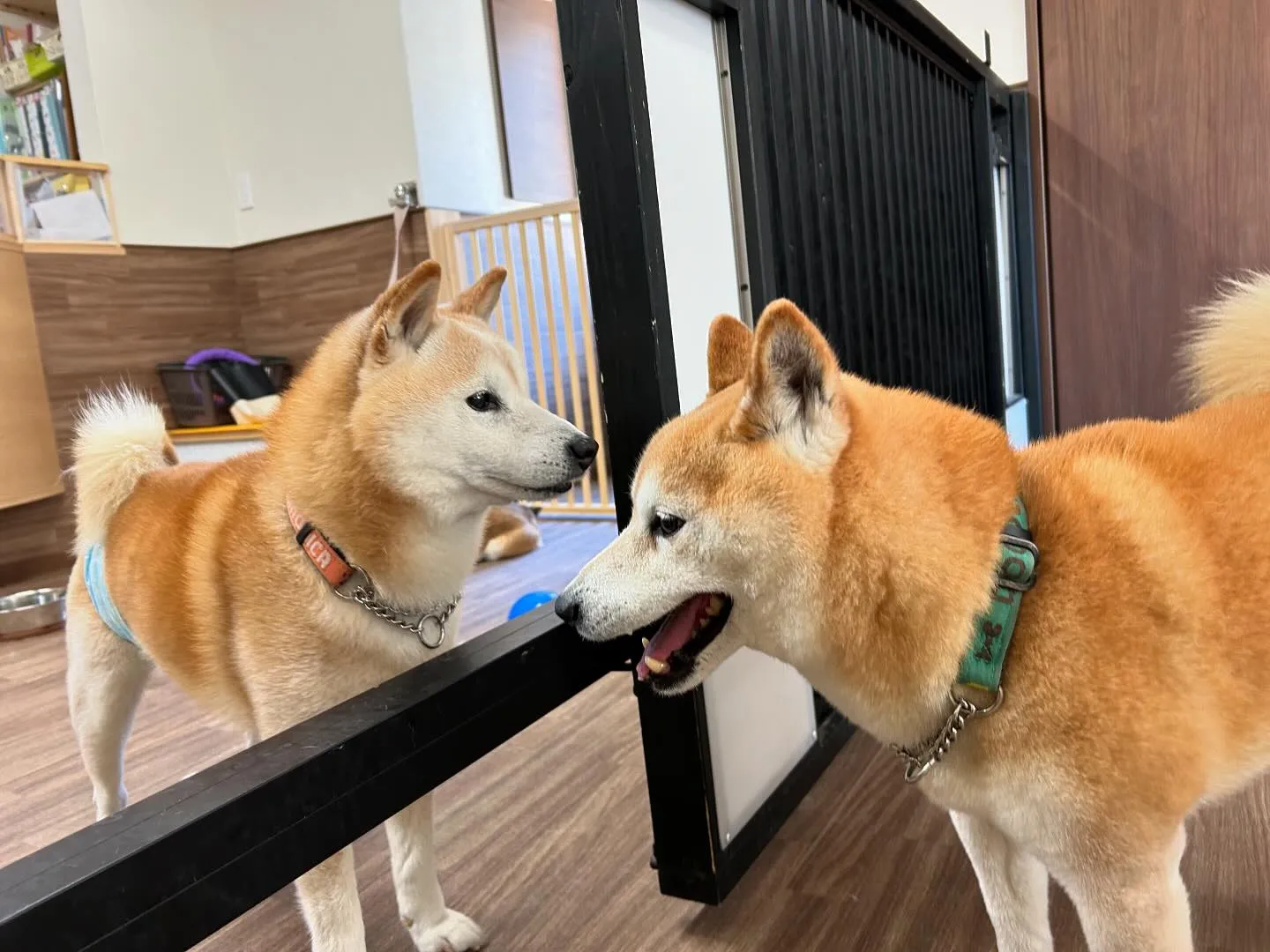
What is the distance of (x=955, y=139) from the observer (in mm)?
2426

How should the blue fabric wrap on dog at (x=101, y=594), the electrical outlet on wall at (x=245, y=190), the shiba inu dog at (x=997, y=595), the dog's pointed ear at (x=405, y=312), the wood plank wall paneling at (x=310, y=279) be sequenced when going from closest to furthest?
the shiba inu dog at (x=997, y=595) → the dog's pointed ear at (x=405, y=312) → the blue fabric wrap on dog at (x=101, y=594) → the wood plank wall paneling at (x=310, y=279) → the electrical outlet on wall at (x=245, y=190)

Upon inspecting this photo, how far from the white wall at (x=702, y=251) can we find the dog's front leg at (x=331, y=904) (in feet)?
1.74

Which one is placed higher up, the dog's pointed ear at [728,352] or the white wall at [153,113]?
the white wall at [153,113]

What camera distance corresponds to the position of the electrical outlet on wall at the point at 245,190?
4254 mm

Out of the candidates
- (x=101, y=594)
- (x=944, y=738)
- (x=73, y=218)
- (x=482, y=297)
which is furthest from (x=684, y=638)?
(x=73, y=218)

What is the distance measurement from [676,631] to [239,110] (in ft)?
14.0

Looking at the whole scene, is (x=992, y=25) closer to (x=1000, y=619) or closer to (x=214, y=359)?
(x=1000, y=619)

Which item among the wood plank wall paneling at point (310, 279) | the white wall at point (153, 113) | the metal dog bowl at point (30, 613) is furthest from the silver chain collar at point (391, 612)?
the white wall at point (153, 113)

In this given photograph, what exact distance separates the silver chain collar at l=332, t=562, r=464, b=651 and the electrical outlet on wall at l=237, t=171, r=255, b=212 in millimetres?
3795

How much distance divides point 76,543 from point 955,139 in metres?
2.34

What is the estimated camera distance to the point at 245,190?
4.27 m

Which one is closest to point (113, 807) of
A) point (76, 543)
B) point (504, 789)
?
point (76, 543)

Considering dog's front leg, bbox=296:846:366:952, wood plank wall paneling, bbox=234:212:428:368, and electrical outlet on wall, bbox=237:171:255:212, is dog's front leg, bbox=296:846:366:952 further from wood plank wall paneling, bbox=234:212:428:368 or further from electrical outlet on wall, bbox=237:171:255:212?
electrical outlet on wall, bbox=237:171:255:212

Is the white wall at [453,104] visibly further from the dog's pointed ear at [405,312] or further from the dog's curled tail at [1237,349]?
the dog's curled tail at [1237,349]
